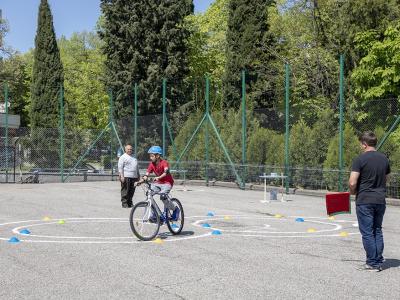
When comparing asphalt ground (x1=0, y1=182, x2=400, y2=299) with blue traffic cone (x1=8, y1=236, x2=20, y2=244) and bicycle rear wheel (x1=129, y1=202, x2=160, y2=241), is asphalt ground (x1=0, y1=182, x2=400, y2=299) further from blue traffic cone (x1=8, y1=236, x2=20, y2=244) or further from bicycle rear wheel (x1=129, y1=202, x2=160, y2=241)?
bicycle rear wheel (x1=129, y1=202, x2=160, y2=241)

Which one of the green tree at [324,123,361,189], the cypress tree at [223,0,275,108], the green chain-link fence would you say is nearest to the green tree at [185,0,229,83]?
the green chain-link fence

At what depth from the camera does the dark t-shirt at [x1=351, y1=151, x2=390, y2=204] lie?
8211mm

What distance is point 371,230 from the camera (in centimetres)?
820

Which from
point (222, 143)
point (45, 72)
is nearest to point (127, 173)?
point (222, 143)

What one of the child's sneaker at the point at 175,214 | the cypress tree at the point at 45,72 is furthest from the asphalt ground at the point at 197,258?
the cypress tree at the point at 45,72

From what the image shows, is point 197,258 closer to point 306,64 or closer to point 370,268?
point 370,268

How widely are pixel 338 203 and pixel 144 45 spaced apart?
1163 inches

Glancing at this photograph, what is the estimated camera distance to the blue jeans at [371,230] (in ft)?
26.8

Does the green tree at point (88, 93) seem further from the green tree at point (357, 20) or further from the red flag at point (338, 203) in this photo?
the red flag at point (338, 203)

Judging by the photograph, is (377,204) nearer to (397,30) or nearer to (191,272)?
(191,272)

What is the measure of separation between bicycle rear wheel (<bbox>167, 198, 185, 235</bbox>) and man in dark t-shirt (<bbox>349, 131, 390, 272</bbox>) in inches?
160

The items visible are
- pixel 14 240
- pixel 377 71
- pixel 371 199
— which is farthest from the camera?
pixel 377 71

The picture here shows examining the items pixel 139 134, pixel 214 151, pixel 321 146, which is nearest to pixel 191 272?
pixel 321 146

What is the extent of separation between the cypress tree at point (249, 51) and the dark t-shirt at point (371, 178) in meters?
23.2
